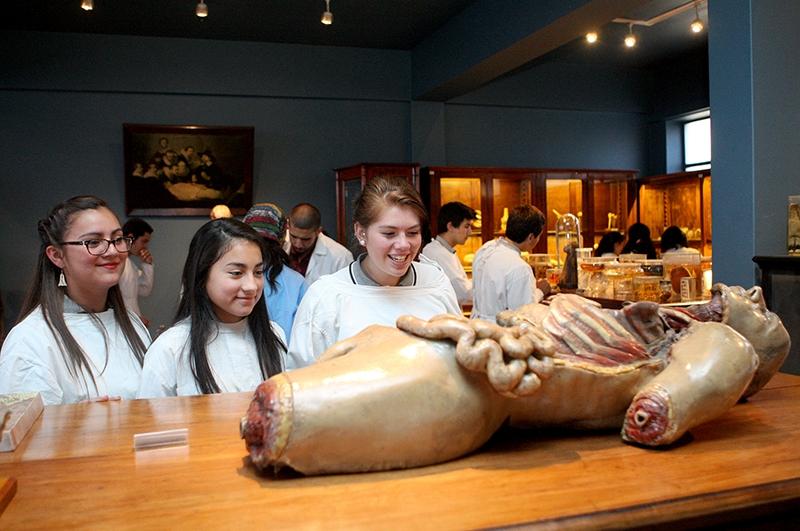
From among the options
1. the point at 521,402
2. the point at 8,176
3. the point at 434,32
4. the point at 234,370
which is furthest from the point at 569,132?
the point at 521,402

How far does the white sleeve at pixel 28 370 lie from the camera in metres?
1.88

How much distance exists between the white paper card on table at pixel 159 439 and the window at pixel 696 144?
30.2 feet

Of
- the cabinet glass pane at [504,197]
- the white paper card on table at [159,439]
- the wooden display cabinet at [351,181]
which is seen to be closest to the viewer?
the white paper card on table at [159,439]

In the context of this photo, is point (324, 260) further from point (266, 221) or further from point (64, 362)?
point (64, 362)

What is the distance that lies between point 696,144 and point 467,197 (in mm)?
3608

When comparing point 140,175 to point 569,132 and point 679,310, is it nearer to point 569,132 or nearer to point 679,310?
point 569,132

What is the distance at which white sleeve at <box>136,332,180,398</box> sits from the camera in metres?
1.90

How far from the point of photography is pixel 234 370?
6.46 feet

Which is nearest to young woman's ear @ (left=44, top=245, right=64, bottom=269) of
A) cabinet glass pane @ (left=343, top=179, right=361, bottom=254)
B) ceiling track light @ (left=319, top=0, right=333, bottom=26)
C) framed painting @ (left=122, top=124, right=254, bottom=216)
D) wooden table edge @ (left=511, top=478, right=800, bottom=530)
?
wooden table edge @ (left=511, top=478, right=800, bottom=530)

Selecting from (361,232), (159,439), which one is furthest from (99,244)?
(159,439)

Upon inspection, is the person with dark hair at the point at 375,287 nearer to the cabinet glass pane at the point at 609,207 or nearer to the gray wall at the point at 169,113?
the gray wall at the point at 169,113

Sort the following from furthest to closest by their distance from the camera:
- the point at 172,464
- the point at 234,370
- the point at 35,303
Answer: the point at 35,303, the point at 234,370, the point at 172,464

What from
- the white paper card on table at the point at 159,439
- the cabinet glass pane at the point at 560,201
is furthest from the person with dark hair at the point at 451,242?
the white paper card on table at the point at 159,439

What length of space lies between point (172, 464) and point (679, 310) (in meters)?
0.91
